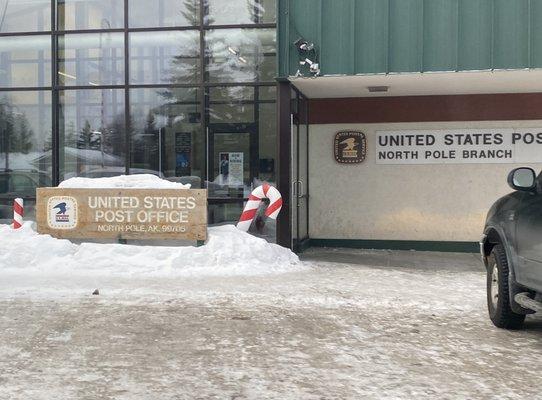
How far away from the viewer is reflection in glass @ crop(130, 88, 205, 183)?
1141cm

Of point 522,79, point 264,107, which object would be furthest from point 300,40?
point 522,79

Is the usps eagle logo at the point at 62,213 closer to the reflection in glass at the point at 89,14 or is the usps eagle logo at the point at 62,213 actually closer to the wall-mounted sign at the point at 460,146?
the reflection in glass at the point at 89,14

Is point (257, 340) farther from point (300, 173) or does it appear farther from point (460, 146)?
point (460, 146)

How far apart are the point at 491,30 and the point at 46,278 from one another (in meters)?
7.60

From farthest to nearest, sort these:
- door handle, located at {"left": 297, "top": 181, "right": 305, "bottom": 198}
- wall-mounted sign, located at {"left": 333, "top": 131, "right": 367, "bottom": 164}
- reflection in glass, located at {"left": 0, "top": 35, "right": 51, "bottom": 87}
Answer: wall-mounted sign, located at {"left": 333, "top": 131, "right": 367, "bottom": 164} < reflection in glass, located at {"left": 0, "top": 35, "right": 51, "bottom": 87} < door handle, located at {"left": 297, "top": 181, "right": 305, "bottom": 198}

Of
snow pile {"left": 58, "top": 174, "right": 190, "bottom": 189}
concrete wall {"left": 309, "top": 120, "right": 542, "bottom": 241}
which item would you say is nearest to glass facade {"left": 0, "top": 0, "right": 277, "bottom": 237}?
snow pile {"left": 58, "top": 174, "right": 190, "bottom": 189}

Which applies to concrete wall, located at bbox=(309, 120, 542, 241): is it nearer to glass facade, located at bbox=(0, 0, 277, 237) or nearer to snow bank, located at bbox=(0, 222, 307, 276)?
glass facade, located at bbox=(0, 0, 277, 237)

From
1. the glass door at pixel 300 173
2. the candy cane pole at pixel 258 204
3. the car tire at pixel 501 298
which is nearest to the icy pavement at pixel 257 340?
the car tire at pixel 501 298

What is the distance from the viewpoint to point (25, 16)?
11.9 m

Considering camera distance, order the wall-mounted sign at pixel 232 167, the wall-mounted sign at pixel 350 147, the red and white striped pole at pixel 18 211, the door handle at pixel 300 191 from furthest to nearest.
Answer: the wall-mounted sign at pixel 350 147 < the door handle at pixel 300 191 < the wall-mounted sign at pixel 232 167 < the red and white striped pole at pixel 18 211

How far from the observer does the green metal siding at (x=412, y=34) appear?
961cm

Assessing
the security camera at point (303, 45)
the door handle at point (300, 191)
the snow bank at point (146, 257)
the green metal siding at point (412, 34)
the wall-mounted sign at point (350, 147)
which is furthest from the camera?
the wall-mounted sign at point (350, 147)

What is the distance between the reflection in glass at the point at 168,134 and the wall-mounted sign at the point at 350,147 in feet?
8.92

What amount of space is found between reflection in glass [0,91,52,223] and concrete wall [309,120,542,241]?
5.16 metres
